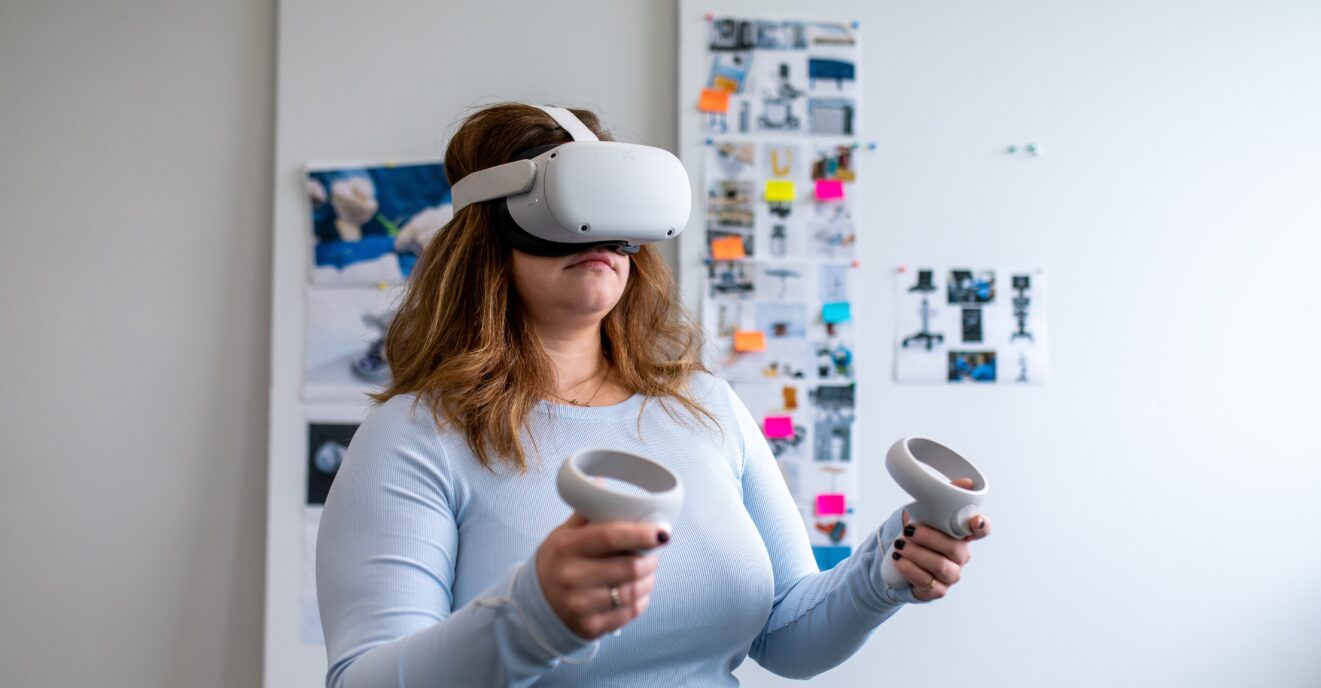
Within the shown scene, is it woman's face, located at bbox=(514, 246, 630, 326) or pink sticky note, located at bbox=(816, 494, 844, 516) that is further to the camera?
pink sticky note, located at bbox=(816, 494, 844, 516)

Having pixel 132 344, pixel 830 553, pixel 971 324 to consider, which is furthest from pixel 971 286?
pixel 132 344

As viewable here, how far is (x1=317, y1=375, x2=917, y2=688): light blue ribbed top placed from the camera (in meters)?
0.79

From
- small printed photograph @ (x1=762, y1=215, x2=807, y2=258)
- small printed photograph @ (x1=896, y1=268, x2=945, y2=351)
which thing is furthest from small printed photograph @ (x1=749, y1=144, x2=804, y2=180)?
small printed photograph @ (x1=896, y1=268, x2=945, y2=351)

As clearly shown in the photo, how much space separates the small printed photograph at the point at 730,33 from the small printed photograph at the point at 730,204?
307 mm

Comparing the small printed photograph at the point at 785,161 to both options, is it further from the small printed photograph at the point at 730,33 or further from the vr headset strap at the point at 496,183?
the vr headset strap at the point at 496,183

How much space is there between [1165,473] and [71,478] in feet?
8.30

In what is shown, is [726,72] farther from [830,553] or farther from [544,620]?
[544,620]

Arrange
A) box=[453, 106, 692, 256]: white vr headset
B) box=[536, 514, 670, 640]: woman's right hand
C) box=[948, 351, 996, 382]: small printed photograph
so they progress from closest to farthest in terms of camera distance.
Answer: box=[536, 514, 670, 640]: woman's right hand
box=[453, 106, 692, 256]: white vr headset
box=[948, 351, 996, 382]: small printed photograph

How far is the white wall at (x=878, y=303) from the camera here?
216cm

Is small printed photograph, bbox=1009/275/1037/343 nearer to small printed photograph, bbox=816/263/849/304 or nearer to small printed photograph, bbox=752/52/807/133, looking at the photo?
small printed photograph, bbox=816/263/849/304

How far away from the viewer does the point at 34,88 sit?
2191 mm

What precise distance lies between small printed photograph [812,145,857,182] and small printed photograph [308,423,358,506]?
3.93ft

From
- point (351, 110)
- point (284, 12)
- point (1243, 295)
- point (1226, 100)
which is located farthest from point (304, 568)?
point (1226, 100)

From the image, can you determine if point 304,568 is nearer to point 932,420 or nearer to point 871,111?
point 932,420
